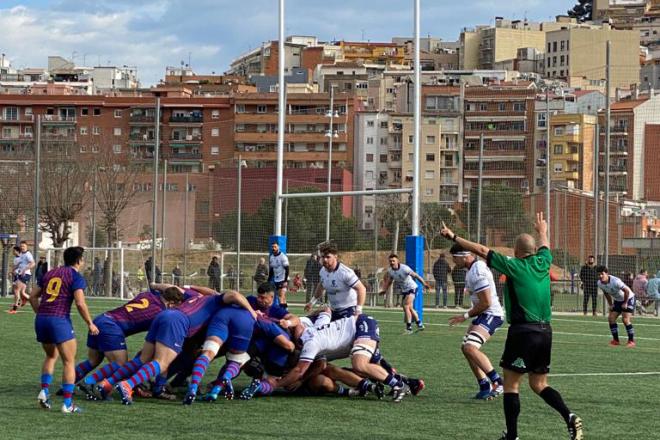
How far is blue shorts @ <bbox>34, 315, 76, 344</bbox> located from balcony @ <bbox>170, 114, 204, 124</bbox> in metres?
107

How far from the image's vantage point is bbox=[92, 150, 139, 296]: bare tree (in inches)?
2527

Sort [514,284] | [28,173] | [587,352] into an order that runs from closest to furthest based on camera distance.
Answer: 1. [514,284]
2. [587,352]
3. [28,173]

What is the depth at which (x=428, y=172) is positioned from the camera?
12244 cm

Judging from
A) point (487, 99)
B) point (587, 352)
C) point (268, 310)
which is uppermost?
point (487, 99)

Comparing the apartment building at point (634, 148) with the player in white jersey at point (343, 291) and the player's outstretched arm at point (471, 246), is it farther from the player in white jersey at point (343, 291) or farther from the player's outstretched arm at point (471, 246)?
the player's outstretched arm at point (471, 246)

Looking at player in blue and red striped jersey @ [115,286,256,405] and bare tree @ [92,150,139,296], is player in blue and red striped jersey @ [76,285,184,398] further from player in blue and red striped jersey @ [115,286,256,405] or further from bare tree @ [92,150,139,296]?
bare tree @ [92,150,139,296]

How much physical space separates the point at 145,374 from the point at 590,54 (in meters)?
152

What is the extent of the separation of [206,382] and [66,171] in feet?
175

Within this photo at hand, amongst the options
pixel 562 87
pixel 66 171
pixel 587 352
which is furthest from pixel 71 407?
pixel 562 87

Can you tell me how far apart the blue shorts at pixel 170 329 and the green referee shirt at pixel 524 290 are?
4.03m

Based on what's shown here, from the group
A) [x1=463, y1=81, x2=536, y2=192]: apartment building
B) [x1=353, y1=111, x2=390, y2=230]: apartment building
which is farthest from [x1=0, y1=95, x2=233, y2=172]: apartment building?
[x1=463, y1=81, x2=536, y2=192]: apartment building

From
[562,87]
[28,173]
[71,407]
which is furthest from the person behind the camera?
[562,87]

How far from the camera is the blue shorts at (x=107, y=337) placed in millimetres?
14438

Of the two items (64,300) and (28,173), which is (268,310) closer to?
(64,300)
